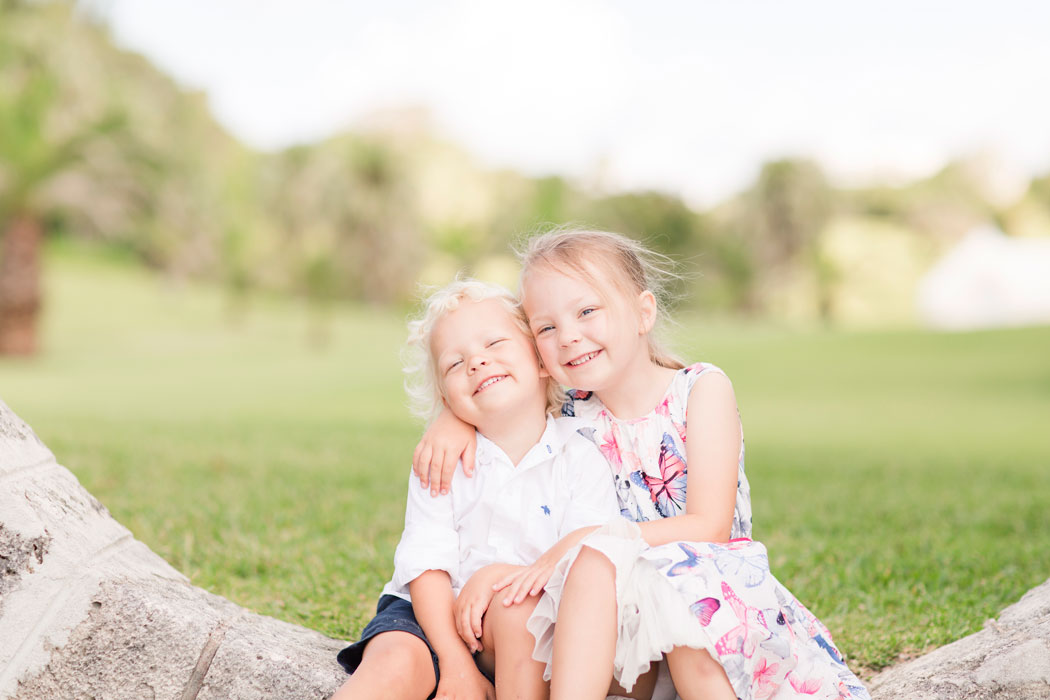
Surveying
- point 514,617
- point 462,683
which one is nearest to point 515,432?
point 514,617

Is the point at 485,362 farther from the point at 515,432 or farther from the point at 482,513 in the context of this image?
the point at 482,513

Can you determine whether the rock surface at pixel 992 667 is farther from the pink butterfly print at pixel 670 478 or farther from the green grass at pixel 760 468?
the pink butterfly print at pixel 670 478

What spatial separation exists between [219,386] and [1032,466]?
→ 38.0 ft

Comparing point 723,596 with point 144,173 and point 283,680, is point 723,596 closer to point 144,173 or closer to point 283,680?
point 283,680

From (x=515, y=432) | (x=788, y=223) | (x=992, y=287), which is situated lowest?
(x=992, y=287)

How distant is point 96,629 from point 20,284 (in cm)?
1678

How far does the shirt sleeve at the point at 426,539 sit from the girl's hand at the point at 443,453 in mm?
34

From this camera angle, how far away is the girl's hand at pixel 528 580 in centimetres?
222

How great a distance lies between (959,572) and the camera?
384 cm

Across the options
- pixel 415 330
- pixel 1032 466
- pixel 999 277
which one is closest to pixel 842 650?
pixel 415 330

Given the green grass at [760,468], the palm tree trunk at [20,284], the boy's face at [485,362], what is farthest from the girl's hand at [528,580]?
the palm tree trunk at [20,284]

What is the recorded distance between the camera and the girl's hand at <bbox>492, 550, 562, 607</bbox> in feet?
7.29

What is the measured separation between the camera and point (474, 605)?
90.0 inches

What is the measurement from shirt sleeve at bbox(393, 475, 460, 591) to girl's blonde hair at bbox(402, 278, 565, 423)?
31 cm
